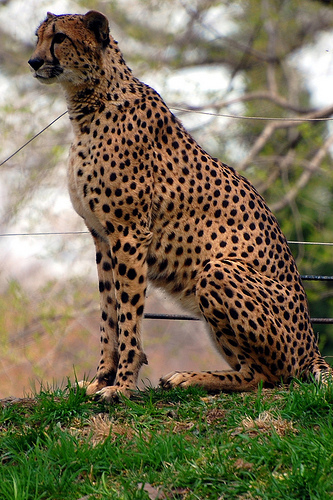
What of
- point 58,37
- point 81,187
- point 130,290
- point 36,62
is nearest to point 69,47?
point 58,37

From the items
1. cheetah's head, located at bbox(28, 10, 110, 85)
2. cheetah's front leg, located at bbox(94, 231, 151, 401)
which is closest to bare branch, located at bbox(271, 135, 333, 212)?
cheetah's head, located at bbox(28, 10, 110, 85)

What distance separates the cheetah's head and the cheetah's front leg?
1.18 m

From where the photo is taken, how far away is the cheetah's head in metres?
4.77

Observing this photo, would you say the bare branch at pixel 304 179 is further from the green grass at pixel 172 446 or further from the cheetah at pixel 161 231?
the green grass at pixel 172 446

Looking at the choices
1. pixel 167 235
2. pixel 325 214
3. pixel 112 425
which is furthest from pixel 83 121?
pixel 325 214

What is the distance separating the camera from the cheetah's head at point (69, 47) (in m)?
4.77

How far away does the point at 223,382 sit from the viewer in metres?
4.70

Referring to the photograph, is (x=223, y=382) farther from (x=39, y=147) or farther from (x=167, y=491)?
(x=39, y=147)

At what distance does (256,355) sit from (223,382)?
0.29m

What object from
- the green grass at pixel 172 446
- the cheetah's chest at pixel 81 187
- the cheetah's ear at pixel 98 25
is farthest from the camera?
the cheetah's ear at pixel 98 25

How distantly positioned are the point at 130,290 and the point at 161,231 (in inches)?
19.0

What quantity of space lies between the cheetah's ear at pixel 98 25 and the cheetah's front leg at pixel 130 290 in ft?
4.60

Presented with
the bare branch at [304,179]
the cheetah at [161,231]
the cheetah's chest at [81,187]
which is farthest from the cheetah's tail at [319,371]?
the bare branch at [304,179]

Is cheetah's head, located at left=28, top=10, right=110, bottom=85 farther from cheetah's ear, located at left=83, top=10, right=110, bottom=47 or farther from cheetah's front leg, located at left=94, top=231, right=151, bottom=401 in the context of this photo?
cheetah's front leg, located at left=94, top=231, right=151, bottom=401
